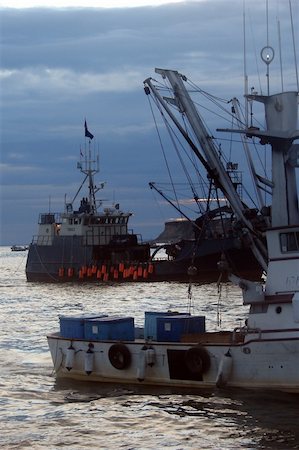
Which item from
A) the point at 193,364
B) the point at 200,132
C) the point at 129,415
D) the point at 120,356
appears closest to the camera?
the point at 129,415

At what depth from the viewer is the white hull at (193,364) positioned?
2955 cm

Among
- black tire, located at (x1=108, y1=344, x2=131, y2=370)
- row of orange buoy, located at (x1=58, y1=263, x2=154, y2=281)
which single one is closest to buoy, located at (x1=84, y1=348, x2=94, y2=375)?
black tire, located at (x1=108, y1=344, x2=131, y2=370)

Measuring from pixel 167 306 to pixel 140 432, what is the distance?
148 feet

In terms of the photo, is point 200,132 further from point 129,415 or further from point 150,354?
point 129,415

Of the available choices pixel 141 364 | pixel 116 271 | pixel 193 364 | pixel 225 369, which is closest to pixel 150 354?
pixel 141 364

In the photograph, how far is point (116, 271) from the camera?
108125 mm

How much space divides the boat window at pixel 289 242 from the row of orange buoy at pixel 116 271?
2989 inches

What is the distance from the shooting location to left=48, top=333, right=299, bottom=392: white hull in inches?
1163

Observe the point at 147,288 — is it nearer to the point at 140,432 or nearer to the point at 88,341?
the point at 88,341

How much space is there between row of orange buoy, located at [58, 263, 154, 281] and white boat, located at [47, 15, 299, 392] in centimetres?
6967

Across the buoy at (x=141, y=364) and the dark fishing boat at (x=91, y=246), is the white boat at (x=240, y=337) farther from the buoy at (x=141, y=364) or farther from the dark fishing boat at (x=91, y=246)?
the dark fishing boat at (x=91, y=246)

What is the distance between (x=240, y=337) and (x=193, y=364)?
2072 mm

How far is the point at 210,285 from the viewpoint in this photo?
95875 mm

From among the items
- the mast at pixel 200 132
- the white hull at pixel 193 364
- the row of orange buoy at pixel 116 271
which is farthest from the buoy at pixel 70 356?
the row of orange buoy at pixel 116 271
